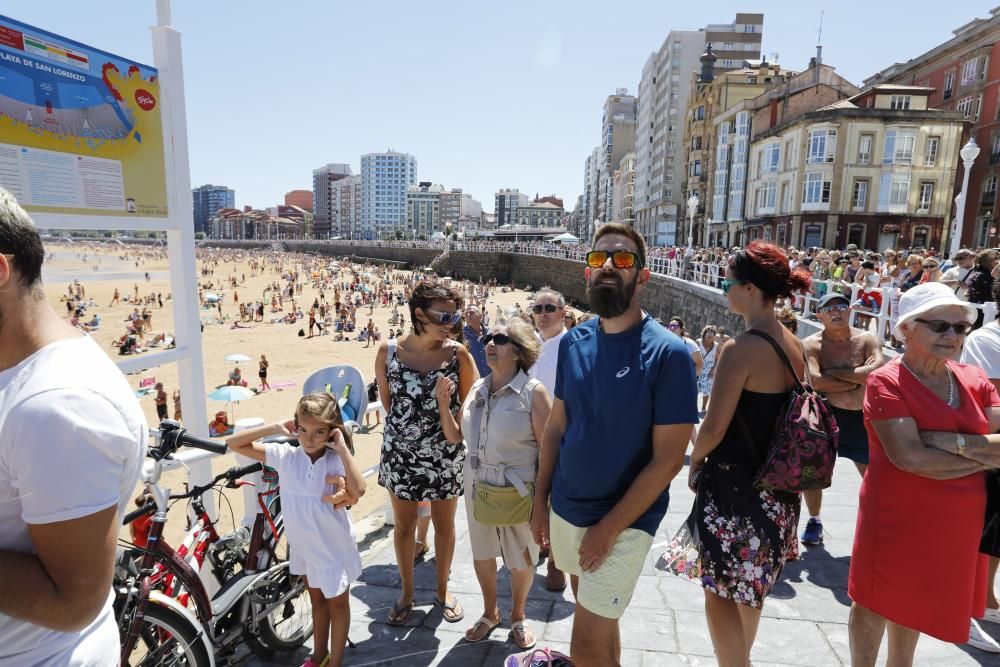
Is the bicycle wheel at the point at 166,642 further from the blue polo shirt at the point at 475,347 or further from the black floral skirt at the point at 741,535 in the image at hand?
the blue polo shirt at the point at 475,347

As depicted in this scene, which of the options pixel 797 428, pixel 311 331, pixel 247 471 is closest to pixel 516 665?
pixel 797 428

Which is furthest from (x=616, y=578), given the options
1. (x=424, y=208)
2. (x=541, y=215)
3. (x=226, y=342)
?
(x=424, y=208)

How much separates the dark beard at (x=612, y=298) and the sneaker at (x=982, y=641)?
2272 mm

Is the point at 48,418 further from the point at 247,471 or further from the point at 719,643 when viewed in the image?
the point at 719,643

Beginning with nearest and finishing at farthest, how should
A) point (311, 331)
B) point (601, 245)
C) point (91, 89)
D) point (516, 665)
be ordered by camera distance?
point (516, 665) → point (601, 245) → point (91, 89) → point (311, 331)

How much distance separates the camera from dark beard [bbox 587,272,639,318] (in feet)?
7.29

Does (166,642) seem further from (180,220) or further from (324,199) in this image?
(324,199)

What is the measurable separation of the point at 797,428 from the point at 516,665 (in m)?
1.30

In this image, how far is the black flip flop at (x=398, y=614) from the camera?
3.10 m

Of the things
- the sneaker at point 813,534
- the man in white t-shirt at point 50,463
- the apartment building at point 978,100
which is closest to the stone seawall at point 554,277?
the sneaker at point 813,534

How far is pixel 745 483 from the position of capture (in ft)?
7.40

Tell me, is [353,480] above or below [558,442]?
below

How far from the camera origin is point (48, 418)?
108 cm

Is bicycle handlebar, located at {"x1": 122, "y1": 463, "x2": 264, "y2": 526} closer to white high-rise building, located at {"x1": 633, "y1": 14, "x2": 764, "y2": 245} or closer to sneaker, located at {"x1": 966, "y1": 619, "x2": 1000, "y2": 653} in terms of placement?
sneaker, located at {"x1": 966, "y1": 619, "x2": 1000, "y2": 653}
